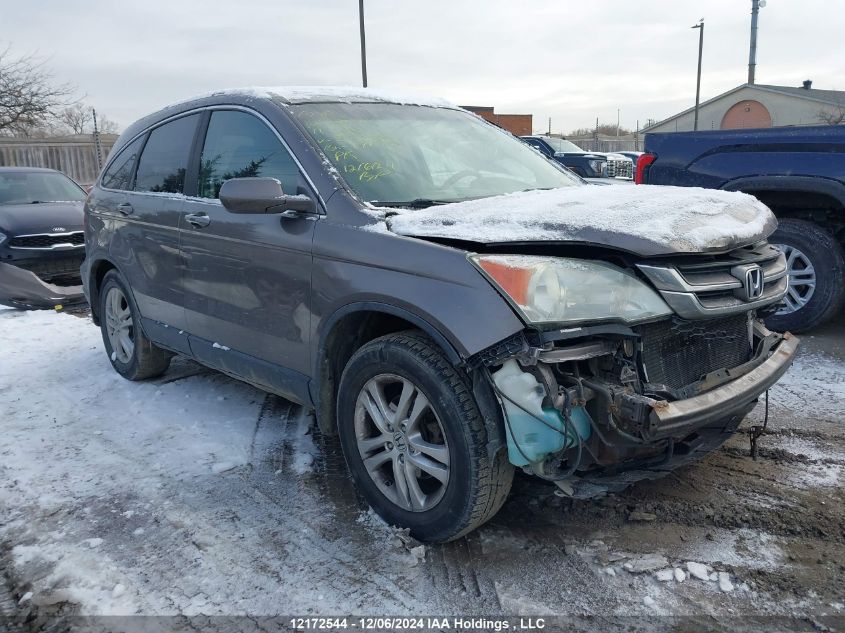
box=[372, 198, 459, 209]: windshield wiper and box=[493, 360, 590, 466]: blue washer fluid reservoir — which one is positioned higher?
box=[372, 198, 459, 209]: windshield wiper

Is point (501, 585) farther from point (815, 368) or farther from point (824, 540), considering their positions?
point (815, 368)

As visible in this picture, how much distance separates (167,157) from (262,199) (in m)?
1.77

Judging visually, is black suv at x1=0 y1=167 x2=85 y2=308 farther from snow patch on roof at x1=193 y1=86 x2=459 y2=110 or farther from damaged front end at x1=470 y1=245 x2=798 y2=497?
damaged front end at x1=470 y1=245 x2=798 y2=497

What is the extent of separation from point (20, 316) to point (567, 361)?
7.22 m

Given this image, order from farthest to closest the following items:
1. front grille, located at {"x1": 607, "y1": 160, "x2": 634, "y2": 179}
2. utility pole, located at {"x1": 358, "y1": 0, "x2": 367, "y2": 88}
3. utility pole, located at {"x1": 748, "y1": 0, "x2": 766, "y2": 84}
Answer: utility pole, located at {"x1": 748, "y1": 0, "x2": 766, "y2": 84} < utility pole, located at {"x1": 358, "y1": 0, "x2": 367, "y2": 88} < front grille, located at {"x1": 607, "y1": 160, "x2": 634, "y2": 179}

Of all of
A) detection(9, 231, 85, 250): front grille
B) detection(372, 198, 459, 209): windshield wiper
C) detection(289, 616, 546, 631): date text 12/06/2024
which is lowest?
detection(289, 616, 546, 631): date text 12/06/2024

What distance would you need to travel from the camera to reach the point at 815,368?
15.6ft

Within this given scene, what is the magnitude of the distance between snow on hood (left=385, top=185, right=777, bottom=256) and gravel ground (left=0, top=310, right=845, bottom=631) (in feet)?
4.02

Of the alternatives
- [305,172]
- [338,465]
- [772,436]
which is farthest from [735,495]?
[305,172]

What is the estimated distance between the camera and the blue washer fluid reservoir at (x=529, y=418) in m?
2.37

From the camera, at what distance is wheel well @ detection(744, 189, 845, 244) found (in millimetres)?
5223

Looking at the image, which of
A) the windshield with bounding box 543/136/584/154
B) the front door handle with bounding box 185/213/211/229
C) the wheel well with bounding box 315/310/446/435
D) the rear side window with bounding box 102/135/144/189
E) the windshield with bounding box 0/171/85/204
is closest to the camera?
the wheel well with bounding box 315/310/446/435

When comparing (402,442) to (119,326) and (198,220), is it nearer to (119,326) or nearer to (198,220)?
(198,220)

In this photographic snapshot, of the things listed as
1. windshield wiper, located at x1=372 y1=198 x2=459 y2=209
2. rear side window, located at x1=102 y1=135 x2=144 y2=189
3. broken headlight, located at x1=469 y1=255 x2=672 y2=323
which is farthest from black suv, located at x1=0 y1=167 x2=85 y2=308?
broken headlight, located at x1=469 y1=255 x2=672 y2=323
